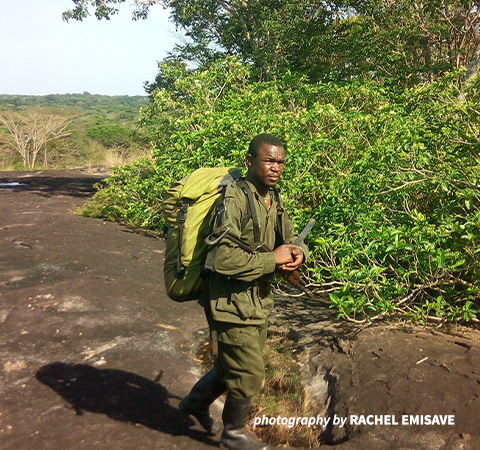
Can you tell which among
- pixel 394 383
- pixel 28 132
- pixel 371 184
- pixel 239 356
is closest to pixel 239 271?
pixel 239 356

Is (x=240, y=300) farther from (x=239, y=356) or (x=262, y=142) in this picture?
(x=262, y=142)

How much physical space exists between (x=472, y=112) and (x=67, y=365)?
393cm

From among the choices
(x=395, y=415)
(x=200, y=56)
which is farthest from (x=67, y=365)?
(x=200, y=56)

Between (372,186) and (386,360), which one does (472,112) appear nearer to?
(372,186)

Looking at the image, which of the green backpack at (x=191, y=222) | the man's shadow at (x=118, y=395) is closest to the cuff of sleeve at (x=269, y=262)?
the green backpack at (x=191, y=222)

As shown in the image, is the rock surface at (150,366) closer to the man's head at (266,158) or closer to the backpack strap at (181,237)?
the backpack strap at (181,237)

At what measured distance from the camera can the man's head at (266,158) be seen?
2.46 meters

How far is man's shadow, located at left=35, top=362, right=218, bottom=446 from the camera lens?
2.97 meters

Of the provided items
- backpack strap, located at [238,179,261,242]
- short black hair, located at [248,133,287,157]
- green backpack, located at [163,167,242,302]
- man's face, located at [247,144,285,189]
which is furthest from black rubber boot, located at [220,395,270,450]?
short black hair, located at [248,133,287,157]

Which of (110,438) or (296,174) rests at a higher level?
(296,174)

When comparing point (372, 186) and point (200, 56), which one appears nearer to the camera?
point (372, 186)

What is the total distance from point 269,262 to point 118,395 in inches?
60.4

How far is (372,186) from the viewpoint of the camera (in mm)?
4316

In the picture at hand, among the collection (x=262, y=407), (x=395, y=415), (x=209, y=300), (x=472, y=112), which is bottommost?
(x=262, y=407)
